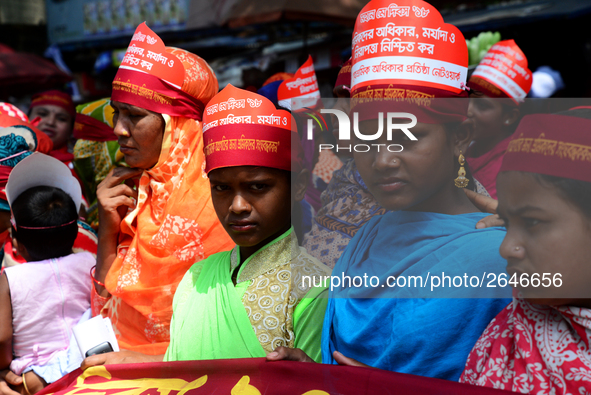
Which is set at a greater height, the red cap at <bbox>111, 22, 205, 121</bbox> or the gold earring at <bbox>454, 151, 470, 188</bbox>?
the red cap at <bbox>111, 22, 205, 121</bbox>

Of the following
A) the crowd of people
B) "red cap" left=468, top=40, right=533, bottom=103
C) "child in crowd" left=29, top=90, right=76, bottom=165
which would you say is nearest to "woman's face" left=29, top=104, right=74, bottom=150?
"child in crowd" left=29, top=90, right=76, bottom=165

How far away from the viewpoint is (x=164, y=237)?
7.92 feet

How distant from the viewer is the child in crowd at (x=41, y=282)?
101 inches

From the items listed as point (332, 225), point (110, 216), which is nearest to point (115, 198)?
point (110, 216)

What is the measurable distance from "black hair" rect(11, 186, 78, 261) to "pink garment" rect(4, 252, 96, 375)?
0.07 metres

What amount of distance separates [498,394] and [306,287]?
2.27 ft

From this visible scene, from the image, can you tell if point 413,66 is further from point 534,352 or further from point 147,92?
point 147,92

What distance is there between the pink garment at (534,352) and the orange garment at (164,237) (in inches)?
53.0

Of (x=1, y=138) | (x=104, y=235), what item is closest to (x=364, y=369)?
(x=104, y=235)

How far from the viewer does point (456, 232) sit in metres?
1.46

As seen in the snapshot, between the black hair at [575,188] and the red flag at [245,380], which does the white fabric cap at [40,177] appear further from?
the black hair at [575,188]

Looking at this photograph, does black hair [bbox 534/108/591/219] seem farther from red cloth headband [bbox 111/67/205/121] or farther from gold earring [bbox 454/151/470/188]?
red cloth headband [bbox 111/67/205/121]

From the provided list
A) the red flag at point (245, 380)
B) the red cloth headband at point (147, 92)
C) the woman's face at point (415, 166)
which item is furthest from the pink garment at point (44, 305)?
the woman's face at point (415, 166)

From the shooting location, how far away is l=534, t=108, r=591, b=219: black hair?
1.17m
